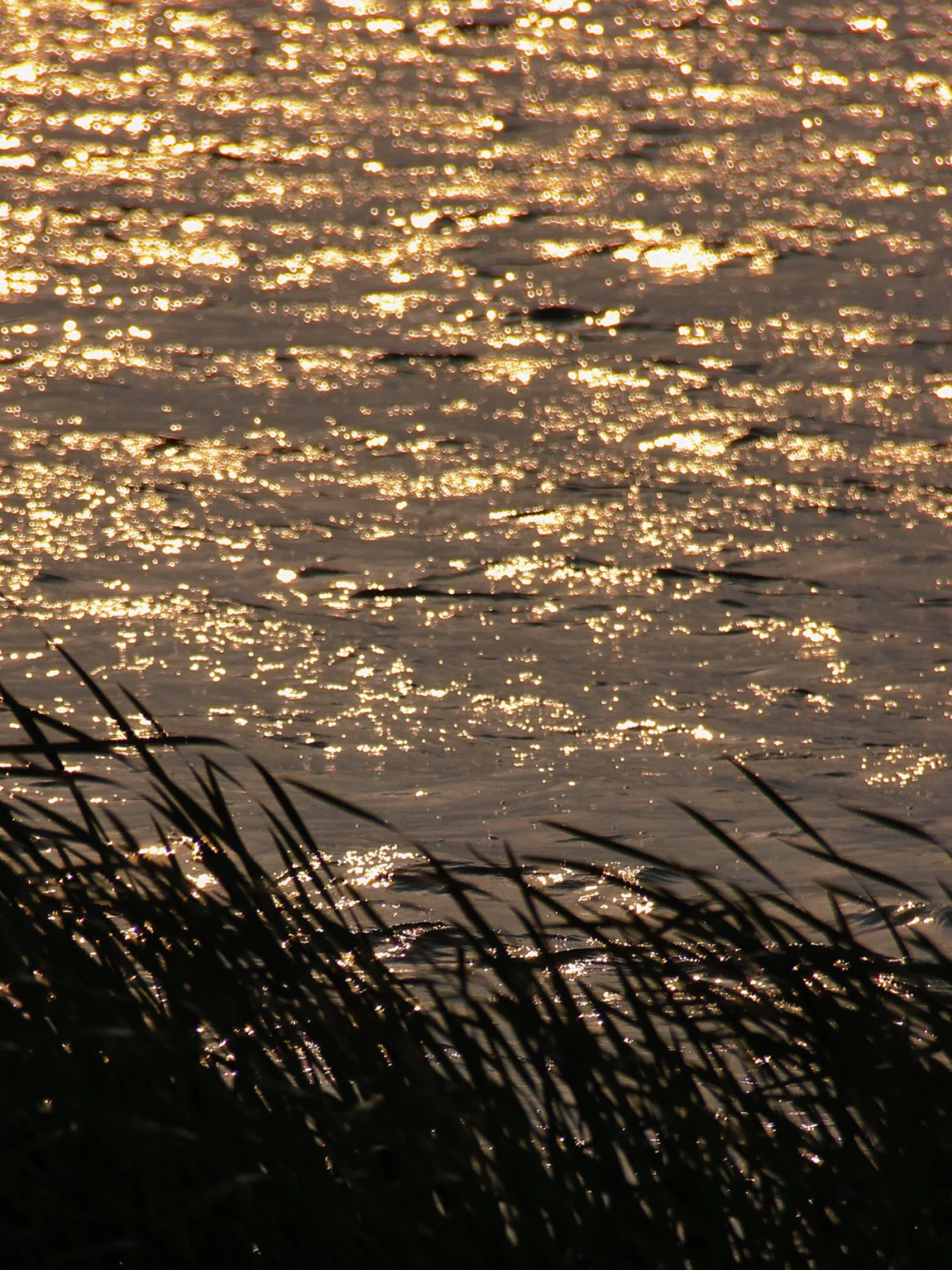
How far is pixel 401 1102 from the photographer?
2.30 meters

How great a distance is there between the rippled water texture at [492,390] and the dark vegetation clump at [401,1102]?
7.32ft

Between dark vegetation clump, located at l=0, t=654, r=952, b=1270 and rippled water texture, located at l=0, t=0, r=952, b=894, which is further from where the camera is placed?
rippled water texture, located at l=0, t=0, r=952, b=894

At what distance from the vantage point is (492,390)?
24.4ft

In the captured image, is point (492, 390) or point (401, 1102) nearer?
point (401, 1102)

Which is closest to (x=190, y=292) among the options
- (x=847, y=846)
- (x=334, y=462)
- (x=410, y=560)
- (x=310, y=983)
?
(x=334, y=462)

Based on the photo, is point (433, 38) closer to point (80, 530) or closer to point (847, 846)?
point (80, 530)

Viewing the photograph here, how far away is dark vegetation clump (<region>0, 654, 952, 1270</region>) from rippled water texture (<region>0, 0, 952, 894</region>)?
223cm

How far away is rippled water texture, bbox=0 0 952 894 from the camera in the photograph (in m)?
5.60

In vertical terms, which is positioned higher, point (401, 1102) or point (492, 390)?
point (401, 1102)

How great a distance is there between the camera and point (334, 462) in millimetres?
6934

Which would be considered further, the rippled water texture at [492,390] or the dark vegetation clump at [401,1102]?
the rippled water texture at [492,390]

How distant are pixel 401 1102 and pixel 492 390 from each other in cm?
529

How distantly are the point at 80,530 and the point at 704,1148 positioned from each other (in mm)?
4473

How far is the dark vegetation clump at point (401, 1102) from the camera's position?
2.25 meters
